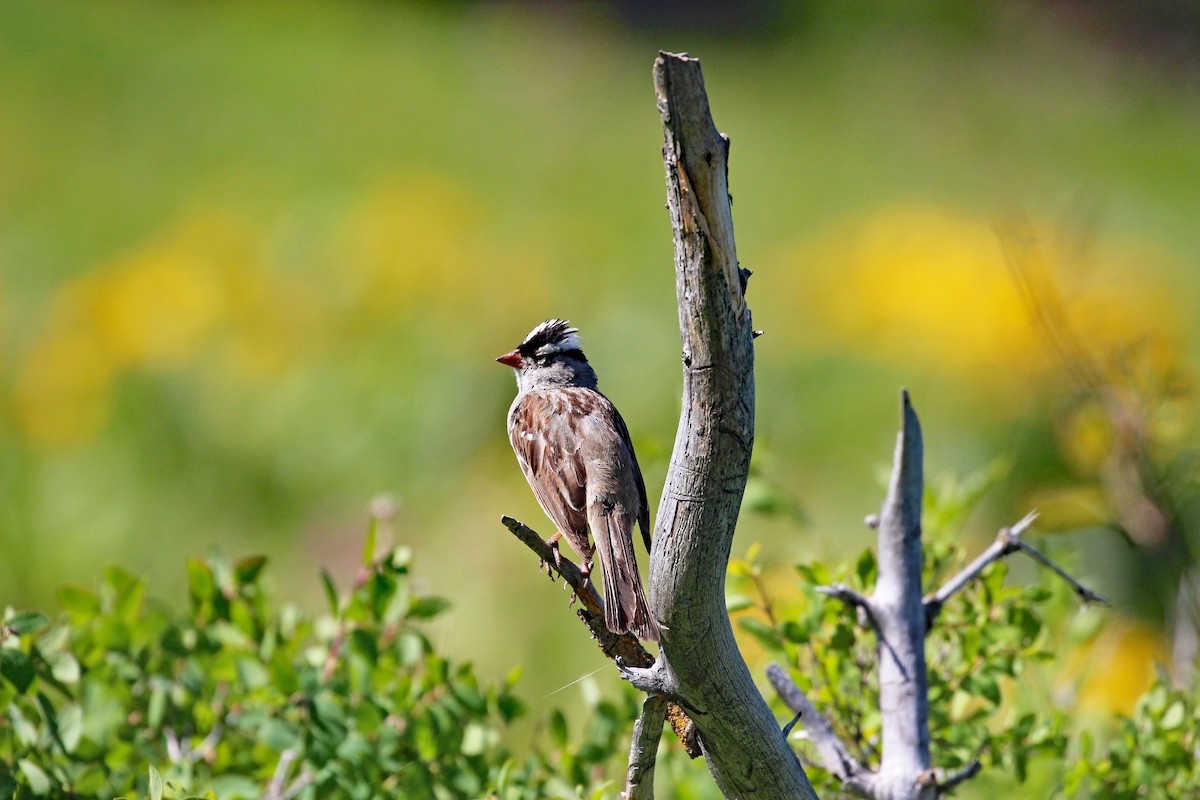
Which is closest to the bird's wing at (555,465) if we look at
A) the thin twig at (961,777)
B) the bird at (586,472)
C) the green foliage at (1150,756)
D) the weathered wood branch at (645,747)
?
the bird at (586,472)

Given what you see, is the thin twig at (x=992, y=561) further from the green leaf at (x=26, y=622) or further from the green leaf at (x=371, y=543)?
the green leaf at (x=26, y=622)

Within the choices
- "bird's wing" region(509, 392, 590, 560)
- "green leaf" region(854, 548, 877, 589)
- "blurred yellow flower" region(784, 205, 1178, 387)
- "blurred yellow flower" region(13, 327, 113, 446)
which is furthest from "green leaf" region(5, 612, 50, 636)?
"blurred yellow flower" region(784, 205, 1178, 387)

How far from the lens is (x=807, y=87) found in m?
10.5

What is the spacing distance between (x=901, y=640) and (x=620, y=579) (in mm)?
522

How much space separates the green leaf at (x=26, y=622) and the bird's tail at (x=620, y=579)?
33.6 inches

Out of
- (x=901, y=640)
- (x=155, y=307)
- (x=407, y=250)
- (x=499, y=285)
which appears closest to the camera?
(x=901, y=640)

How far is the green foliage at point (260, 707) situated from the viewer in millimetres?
1982

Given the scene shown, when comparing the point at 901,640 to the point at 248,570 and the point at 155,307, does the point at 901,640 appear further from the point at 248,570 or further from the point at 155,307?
the point at 155,307

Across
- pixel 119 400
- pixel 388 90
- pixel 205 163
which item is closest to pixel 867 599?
pixel 119 400

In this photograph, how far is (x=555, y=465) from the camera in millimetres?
2090

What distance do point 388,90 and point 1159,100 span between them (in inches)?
260

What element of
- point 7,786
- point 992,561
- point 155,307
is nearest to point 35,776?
point 7,786

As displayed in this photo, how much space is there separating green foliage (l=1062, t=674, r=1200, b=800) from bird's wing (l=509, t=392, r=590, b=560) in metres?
0.99

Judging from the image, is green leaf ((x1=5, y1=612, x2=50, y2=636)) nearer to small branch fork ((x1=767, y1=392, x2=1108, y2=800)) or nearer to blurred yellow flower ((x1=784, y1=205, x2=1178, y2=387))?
small branch fork ((x1=767, y1=392, x2=1108, y2=800))
